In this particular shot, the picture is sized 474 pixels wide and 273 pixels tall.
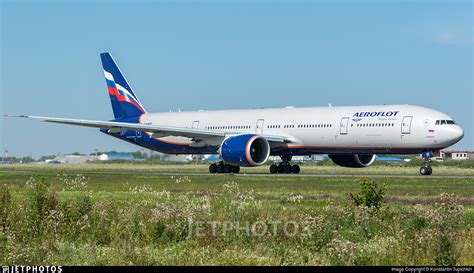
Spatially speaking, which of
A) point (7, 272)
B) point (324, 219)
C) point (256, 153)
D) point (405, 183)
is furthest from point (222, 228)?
point (256, 153)

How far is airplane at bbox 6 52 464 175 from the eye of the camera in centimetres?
4531

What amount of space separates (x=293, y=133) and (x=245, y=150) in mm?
4055

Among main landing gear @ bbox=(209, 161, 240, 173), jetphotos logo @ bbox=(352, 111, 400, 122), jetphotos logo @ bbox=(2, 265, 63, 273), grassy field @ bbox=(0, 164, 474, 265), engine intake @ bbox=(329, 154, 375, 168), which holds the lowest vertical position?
jetphotos logo @ bbox=(2, 265, 63, 273)

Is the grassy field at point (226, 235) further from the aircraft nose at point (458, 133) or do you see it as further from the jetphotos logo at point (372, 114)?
the jetphotos logo at point (372, 114)

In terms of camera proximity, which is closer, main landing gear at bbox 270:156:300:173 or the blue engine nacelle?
the blue engine nacelle

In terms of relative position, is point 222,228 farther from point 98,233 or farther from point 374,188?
point 374,188

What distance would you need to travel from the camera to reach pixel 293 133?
50.2 m

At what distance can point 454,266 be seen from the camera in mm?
13078

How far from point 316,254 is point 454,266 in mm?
2503

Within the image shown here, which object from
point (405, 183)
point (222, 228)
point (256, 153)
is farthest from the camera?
point (256, 153)

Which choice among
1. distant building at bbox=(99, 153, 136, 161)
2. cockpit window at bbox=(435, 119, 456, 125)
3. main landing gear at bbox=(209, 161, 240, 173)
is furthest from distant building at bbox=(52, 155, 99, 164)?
cockpit window at bbox=(435, 119, 456, 125)

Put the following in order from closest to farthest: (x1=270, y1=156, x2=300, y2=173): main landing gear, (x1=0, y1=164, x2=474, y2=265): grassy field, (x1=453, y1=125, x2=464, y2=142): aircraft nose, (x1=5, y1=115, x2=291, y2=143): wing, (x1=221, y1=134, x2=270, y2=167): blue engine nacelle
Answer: (x1=0, y1=164, x2=474, y2=265): grassy field, (x1=453, y1=125, x2=464, y2=142): aircraft nose, (x1=221, y1=134, x2=270, y2=167): blue engine nacelle, (x1=5, y1=115, x2=291, y2=143): wing, (x1=270, y1=156, x2=300, y2=173): main landing gear

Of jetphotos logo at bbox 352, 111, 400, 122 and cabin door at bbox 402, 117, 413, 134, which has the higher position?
jetphotos logo at bbox 352, 111, 400, 122

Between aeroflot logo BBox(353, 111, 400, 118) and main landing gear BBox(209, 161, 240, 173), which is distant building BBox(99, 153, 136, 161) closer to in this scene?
main landing gear BBox(209, 161, 240, 173)
